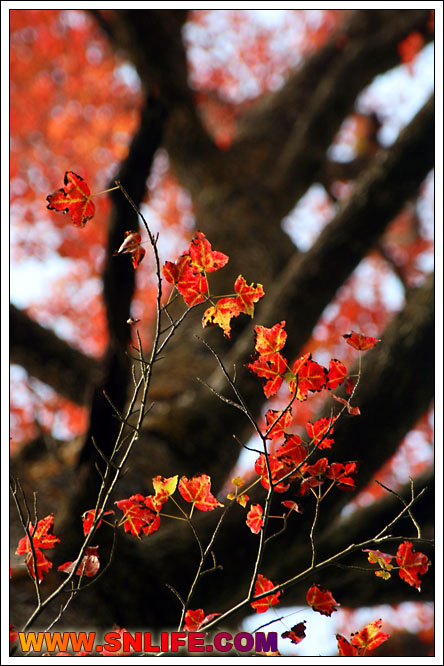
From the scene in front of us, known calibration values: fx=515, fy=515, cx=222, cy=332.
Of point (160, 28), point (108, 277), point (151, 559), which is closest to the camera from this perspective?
point (108, 277)

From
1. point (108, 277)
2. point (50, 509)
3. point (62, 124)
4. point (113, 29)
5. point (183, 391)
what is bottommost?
point (50, 509)

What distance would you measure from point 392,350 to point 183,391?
3.76 feet

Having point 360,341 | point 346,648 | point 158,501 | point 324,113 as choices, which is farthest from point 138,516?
point 324,113

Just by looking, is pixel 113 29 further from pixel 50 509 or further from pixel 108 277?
pixel 50 509

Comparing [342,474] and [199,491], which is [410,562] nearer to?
[342,474]

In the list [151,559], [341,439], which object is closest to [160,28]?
[341,439]

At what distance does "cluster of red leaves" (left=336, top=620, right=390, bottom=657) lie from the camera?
1.29 meters

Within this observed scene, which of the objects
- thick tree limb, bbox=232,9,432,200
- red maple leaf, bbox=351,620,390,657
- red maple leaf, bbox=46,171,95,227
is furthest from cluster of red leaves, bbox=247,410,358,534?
thick tree limb, bbox=232,9,432,200

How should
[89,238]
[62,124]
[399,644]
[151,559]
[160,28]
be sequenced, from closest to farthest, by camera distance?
1. [151,559]
2. [399,644]
3. [160,28]
4. [89,238]
5. [62,124]

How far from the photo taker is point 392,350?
2.12 metres

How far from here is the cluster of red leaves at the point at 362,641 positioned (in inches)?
50.7

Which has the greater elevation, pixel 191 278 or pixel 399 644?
pixel 191 278

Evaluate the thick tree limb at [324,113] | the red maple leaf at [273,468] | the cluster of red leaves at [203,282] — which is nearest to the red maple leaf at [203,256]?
the cluster of red leaves at [203,282]

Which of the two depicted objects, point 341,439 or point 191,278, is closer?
point 191,278
